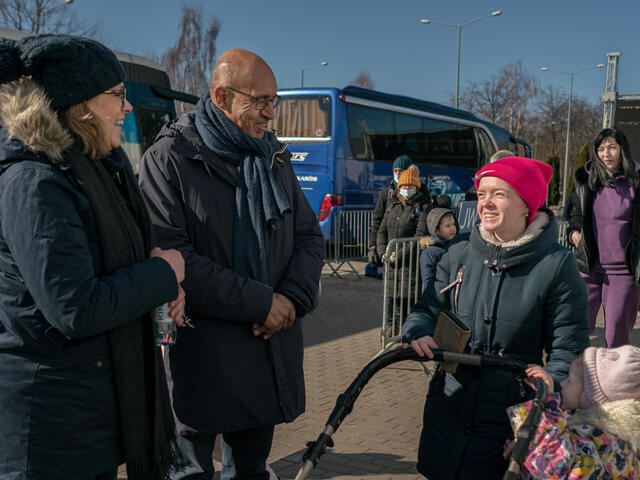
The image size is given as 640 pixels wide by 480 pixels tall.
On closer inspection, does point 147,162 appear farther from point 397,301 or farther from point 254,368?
point 397,301

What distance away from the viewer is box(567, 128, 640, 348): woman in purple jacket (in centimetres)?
542

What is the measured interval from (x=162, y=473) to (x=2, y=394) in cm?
63

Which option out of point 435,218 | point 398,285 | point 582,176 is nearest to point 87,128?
point 435,218

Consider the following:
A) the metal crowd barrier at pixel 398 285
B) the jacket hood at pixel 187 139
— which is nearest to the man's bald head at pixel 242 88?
the jacket hood at pixel 187 139

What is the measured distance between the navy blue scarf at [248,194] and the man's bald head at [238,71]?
0.13 meters

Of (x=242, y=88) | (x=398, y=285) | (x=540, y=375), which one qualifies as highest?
(x=242, y=88)

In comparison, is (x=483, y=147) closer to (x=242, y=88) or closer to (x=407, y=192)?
(x=407, y=192)

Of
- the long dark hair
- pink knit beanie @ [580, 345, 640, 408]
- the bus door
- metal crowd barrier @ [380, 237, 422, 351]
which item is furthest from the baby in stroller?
the bus door

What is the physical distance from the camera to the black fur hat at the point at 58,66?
2023mm

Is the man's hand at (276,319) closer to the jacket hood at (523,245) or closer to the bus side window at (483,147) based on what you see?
the jacket hood at (523,245)

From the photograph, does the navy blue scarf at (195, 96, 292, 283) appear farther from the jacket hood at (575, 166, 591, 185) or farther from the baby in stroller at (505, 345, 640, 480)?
the jacket hood at (575, 166, 591, 185)

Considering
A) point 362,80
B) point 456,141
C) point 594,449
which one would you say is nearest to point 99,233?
point 594,449

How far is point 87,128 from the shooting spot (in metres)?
2.14

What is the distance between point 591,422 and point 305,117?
534 inches
